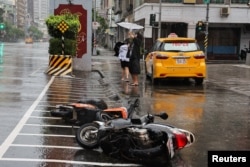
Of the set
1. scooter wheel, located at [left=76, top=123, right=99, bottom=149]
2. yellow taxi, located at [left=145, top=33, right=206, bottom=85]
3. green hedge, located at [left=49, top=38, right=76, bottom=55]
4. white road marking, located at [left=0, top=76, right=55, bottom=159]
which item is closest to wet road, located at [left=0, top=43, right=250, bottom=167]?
white road marking, located at [left=0, top=76, right=55, bottom=159]

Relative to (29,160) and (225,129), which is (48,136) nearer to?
(29,160)

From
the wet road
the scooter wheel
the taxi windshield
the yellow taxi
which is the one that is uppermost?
the taxi windshield

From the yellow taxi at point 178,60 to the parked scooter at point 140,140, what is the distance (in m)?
9.92

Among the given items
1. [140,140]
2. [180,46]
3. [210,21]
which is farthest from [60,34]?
[210,21]

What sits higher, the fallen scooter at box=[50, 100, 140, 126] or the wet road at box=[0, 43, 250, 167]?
the fallen scooter at box=[50, 100, 140, 126]

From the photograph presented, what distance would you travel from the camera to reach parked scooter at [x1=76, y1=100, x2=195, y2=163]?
639 centimetres

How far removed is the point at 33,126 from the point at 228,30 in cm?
3793

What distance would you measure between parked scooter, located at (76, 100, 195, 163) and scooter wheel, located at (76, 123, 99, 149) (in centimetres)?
15

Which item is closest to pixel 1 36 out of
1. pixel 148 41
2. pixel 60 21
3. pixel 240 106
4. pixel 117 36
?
pixel 117 36

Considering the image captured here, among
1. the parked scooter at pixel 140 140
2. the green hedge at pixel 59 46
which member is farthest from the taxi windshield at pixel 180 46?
the parked scooter at pixel 140 140

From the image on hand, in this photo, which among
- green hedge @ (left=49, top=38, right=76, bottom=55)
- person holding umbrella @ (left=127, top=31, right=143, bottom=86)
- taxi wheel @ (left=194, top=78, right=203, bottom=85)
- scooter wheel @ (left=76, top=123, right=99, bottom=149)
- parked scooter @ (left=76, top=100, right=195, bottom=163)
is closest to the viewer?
parked scooter @ (left=76, top=100, right=195, bottom=163)

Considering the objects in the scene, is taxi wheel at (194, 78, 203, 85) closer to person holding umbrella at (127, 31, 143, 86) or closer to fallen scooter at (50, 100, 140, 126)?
person holding umbrella at (127, 31, 143, 86)

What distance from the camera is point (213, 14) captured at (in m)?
42.3

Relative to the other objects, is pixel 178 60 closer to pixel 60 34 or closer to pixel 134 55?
pixel 134 55
